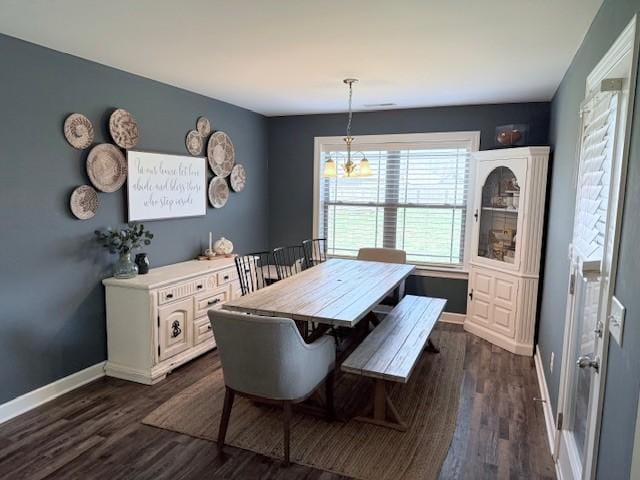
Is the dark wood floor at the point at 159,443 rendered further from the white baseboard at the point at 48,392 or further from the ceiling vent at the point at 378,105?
the ceiling vent at the point at 378,105

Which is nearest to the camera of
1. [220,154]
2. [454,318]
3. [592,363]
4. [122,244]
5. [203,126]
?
[592,363]

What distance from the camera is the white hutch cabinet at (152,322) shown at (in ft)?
10.7

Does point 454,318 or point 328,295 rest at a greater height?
point 328,295

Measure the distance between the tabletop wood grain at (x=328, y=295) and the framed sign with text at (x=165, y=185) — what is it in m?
1.33

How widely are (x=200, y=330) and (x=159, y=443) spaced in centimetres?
132

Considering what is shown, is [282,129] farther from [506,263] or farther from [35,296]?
[35,296]

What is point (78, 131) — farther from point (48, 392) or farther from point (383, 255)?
point (383, 255)

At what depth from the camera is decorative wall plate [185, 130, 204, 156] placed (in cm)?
415

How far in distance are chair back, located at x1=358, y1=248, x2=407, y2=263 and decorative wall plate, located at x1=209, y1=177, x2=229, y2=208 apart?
65.2 inches

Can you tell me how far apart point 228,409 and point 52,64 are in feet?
8.50

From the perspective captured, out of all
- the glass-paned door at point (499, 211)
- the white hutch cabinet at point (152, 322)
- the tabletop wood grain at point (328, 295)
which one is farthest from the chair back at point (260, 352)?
the glass-paned door at point (499, 211)

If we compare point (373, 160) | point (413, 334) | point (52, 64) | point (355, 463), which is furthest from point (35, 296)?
point (373, 160)

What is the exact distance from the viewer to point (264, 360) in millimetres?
2285

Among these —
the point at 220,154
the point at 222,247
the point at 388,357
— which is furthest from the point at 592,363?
the point at 220,154
